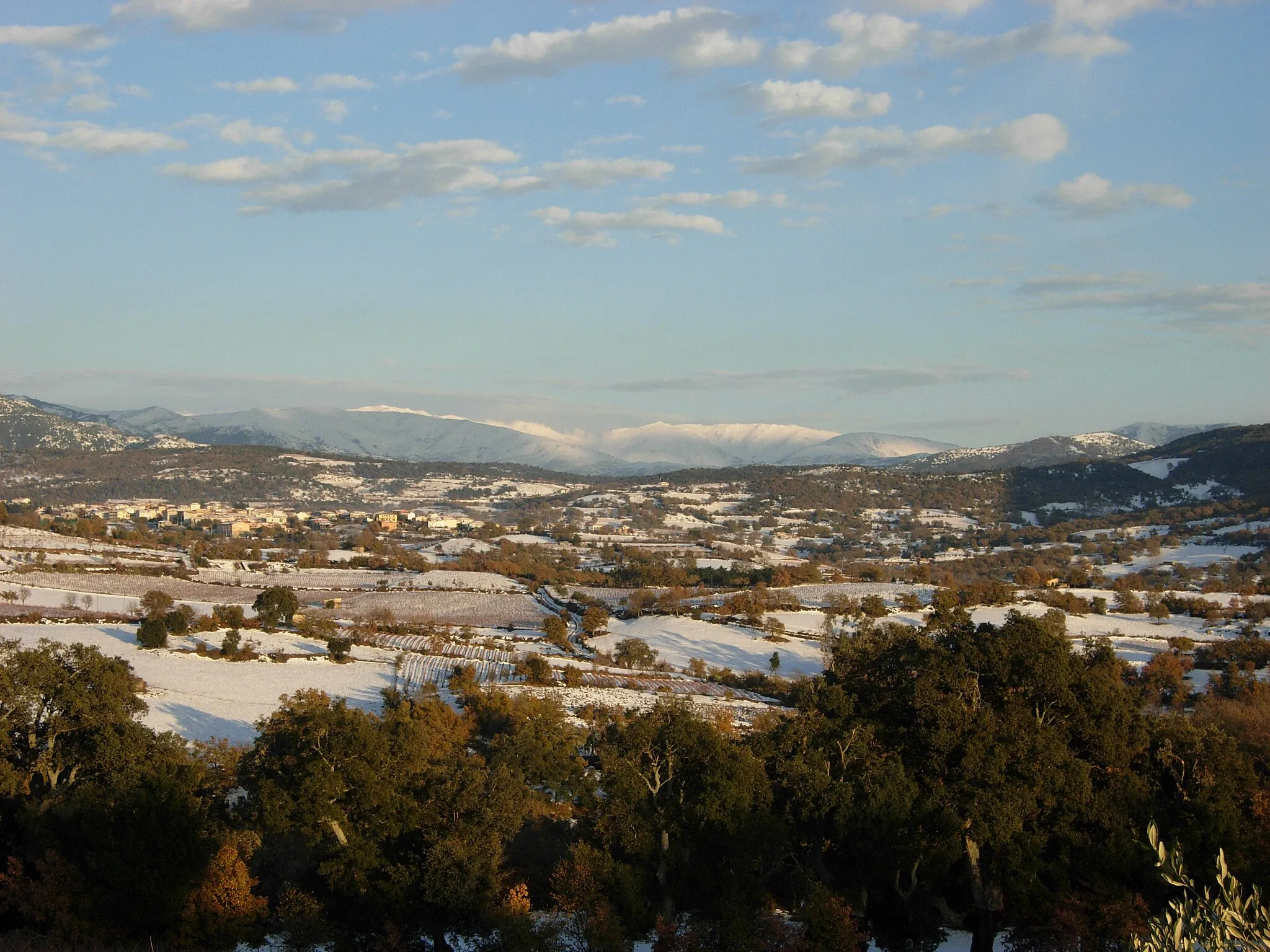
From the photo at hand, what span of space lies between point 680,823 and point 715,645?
3283cm

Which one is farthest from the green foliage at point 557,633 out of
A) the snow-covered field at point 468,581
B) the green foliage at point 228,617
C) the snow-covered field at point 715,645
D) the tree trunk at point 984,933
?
the tree trunk at point 984,933

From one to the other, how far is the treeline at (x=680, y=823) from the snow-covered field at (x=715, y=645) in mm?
26356

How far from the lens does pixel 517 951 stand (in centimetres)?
1485

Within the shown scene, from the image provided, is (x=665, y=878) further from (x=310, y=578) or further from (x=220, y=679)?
(x=310, y=578)

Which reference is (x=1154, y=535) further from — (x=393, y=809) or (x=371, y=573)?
(x=393, y=809)

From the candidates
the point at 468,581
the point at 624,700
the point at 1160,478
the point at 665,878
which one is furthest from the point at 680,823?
the point at 1160,478

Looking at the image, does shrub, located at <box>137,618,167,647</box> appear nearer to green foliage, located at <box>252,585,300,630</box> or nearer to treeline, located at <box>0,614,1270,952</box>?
green foliage, located at <box>252,585,300,630</box>

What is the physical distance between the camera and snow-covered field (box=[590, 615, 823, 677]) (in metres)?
46.3

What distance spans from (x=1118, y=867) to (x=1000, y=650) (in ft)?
11.9

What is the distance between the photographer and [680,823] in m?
17.2

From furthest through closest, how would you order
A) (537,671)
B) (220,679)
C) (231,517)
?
1. (231,517)
2. (537,671)
3. (220,679)

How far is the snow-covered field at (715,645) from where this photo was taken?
4631 cm

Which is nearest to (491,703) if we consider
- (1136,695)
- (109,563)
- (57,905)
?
(57,905)

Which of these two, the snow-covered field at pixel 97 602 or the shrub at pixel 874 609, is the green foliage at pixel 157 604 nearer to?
the snow-covered field at pixel 97 602
